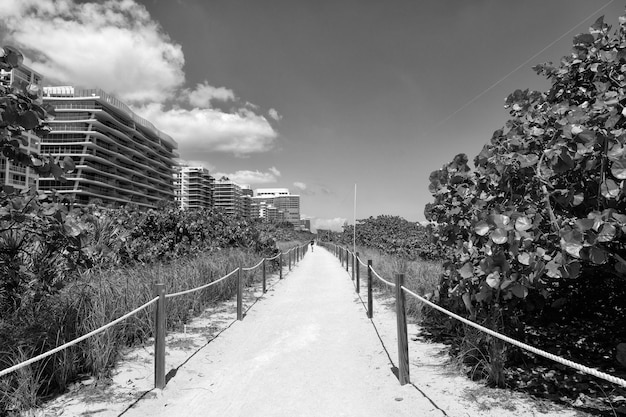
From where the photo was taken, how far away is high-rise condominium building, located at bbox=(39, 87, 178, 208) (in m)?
90.4

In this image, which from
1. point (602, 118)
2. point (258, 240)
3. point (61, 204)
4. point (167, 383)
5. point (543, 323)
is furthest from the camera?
point (258, 240)

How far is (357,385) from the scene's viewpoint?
4910mm

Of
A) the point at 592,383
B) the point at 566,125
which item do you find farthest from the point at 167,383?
the point at 566,125

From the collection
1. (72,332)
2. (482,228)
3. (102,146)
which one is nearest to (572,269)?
(482,228)

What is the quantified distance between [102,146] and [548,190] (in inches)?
4214

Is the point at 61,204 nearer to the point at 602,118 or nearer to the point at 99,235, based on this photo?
the point at 602,118

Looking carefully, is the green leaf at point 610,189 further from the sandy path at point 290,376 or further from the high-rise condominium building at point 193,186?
the high-rise condominium building at point 193,186

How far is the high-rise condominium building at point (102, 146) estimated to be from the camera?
297ft

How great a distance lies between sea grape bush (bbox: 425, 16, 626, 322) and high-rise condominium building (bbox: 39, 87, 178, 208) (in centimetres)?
8566

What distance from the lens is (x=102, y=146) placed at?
97250 millimetres

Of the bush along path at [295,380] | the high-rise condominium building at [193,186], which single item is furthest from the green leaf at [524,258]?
the high-rise condominium building at [193,186]

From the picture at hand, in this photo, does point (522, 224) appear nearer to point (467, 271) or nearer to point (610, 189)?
point (610, 189)

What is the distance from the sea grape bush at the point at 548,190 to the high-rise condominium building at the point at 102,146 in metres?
85.7

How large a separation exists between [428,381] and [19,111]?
4.93 m
